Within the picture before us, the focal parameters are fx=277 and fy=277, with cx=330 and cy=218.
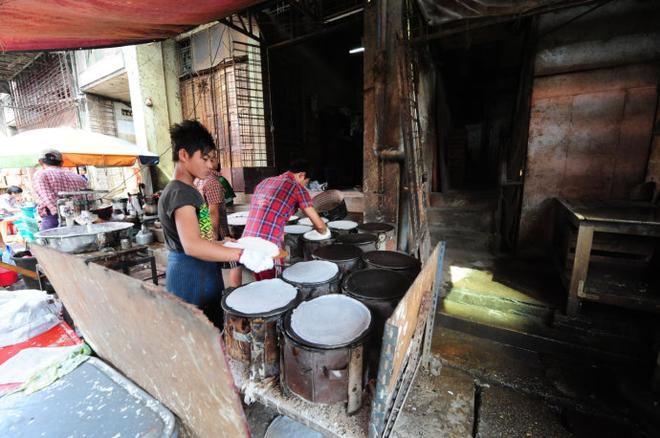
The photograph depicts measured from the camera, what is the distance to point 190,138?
6.50 ft

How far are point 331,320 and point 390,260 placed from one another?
3.32ft

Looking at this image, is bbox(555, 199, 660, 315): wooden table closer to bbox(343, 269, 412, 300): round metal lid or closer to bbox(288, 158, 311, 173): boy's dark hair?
bbox(343, 269, 412, 300): round metal lid

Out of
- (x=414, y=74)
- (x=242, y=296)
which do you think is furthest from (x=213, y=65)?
(x=242, y=296)

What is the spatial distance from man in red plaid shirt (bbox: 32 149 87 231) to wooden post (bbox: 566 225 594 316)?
779 centimetres

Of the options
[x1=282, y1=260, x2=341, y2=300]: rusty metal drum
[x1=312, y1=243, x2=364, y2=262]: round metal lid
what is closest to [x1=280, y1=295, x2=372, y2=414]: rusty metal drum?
[x1=282, y1=260, x2=341, y2=300]: rusty metal drum

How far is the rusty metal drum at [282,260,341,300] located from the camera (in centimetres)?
199

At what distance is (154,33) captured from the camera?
439 centimetres

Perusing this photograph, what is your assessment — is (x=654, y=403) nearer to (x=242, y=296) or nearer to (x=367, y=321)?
(x=367, y=321)

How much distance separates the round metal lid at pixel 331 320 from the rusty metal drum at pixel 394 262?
603 mm

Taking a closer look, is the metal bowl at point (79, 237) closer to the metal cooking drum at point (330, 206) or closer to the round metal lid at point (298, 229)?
the round metal lid at point (298, 229)

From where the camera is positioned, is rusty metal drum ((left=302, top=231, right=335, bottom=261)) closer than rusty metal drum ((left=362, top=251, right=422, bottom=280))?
No

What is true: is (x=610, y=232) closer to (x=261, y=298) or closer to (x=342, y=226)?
(x=342, y=226)

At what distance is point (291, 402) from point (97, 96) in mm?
15191

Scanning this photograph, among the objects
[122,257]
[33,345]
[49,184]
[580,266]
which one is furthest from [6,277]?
[580,266]
